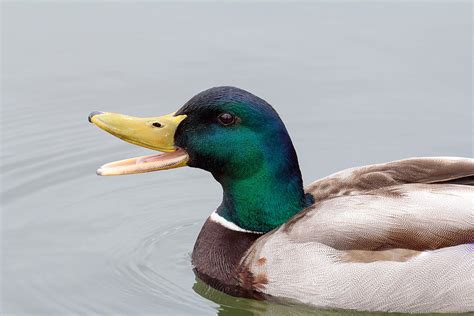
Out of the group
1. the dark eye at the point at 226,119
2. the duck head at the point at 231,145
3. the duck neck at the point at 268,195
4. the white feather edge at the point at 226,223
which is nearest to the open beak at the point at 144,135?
the duck head at the point at 231,145

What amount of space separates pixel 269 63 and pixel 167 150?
12.3 ft

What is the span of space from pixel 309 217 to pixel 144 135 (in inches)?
48.3

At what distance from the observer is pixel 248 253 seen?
8.48 m

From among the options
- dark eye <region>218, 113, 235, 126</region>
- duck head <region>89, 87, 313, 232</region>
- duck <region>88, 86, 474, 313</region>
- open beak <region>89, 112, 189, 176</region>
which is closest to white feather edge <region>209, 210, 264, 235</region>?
duck <region>88, 86, 474, 313</region>

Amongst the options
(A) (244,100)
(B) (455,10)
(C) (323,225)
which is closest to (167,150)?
(A) (244,100)

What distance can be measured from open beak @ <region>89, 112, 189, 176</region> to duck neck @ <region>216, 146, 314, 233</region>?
40 cm

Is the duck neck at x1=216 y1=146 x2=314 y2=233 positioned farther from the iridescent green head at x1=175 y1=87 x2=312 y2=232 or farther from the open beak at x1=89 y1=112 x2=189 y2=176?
the open beak at x1=89 y1=112 x2=189 y2=176

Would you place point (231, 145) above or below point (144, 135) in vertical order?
below

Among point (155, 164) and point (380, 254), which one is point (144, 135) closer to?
point (155, 164)

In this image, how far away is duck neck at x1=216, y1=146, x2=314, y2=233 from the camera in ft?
27.7

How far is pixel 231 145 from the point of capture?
8.37 m

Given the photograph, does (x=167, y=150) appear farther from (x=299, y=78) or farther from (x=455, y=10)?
(x=455, y=10)

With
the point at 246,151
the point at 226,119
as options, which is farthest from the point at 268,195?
the point at 226,119

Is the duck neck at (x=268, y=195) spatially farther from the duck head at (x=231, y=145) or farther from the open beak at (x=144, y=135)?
the open beak at (x=144, y=135)
